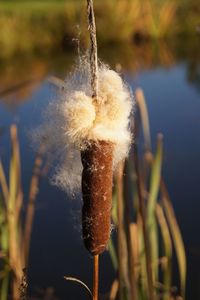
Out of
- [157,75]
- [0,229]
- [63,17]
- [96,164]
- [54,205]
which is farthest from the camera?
[63,17]

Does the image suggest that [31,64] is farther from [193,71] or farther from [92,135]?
[92,135]

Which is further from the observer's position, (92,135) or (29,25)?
(29,25)

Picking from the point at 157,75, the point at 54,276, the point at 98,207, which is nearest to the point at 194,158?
the point at 54,276

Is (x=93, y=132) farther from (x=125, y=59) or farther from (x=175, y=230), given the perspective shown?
(x=125, y=59)

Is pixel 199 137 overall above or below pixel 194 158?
above

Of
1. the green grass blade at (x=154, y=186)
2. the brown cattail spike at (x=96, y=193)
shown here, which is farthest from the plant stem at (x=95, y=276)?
the green grass blade at (x=154, y=186)

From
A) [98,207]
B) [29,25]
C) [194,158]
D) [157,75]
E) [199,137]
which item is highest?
[29,25]

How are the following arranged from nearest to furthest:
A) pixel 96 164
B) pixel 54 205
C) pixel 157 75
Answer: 1. pixel 96 164
2. pixel 54 205
3. pixel 157 75
